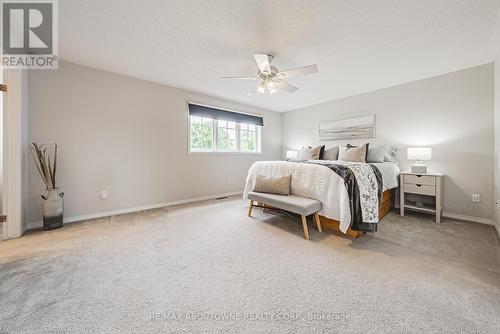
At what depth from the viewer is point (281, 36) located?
2.01m

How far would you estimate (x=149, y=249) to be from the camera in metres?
1.91

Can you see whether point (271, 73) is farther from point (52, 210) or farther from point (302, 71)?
point (52, 210)

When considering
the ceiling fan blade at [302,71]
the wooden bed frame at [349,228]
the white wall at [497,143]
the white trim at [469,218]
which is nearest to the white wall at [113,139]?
the ceiling fan blade at [302,71]

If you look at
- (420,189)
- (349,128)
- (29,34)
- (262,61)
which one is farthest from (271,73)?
(420,189)

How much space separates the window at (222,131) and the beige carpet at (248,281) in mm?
2207

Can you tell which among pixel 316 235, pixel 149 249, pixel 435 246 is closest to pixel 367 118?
Answer: pixel 435 246

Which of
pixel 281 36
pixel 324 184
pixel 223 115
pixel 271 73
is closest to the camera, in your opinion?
pixel 281 36

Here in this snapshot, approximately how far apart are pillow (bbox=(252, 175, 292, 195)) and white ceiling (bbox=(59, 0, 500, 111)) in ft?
5.31

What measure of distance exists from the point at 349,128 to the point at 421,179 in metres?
1.69

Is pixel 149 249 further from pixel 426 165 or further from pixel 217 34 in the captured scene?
pixel 426 165

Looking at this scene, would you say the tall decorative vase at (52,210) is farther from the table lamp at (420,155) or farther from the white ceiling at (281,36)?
the table lamp at (420,155)

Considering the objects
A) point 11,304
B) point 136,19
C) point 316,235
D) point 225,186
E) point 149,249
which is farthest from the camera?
point 225,186

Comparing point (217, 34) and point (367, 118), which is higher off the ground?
point (217, 34)

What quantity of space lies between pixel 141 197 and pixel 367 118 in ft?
15.1
